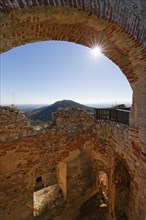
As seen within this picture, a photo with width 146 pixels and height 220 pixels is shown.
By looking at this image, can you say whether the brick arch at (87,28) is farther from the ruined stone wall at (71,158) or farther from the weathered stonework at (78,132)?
the ruined stone wall at (71,158)

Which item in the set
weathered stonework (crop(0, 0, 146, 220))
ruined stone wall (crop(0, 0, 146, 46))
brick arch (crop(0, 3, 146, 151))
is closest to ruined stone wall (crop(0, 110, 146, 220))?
weathered stonework (crop(0, 0, 146, 220))

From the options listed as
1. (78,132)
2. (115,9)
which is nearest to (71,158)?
(78,132)

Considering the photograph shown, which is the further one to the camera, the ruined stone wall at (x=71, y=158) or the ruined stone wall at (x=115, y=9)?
the ruined stone wall at (x=71, y=158)

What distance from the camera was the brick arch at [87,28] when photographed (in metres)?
2.46

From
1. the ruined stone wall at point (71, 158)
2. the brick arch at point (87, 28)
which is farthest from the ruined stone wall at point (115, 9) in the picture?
the ruined stone wall at point (71, 158)

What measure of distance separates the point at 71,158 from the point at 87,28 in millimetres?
6942

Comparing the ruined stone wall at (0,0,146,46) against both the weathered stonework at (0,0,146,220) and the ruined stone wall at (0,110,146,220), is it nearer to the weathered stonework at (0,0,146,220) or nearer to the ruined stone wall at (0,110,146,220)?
the weathered stonework at (0,0,146,220)

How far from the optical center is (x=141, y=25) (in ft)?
10.7

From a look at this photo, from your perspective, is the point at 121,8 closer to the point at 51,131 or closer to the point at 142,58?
the point at 142,58

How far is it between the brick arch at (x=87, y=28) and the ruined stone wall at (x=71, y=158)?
87.2 inches

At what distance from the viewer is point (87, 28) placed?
128 inches

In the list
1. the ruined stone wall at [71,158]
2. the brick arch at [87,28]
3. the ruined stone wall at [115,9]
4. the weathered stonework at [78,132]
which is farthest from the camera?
the ruined stone wall at [71,158]

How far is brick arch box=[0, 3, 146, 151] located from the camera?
2.46 meters

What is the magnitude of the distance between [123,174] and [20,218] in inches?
185
